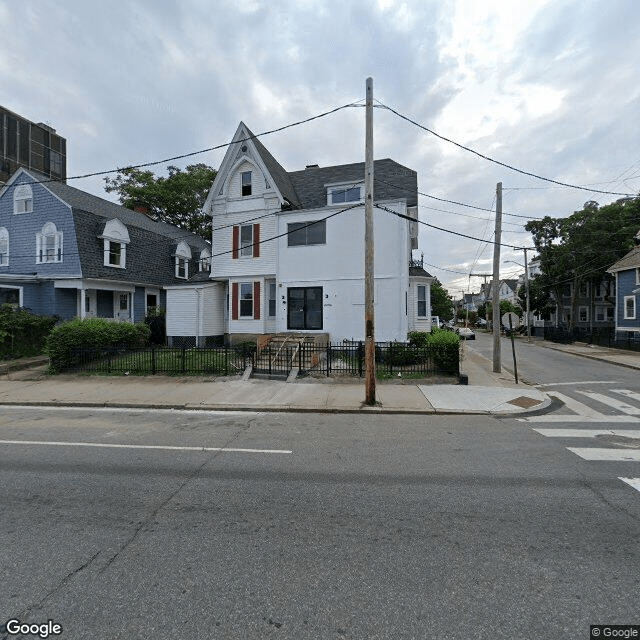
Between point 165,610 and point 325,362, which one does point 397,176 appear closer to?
point 325,362

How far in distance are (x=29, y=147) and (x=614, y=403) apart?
2937 inches

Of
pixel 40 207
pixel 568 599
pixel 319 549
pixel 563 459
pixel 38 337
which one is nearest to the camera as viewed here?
pixel 568 599

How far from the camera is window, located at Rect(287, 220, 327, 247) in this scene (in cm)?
1795

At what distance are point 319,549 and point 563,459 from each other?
4490 mm

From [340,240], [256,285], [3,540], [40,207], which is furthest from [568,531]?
[40,207]

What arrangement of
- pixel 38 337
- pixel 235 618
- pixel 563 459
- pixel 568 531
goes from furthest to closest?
pixel 38 337 → pixel 563 459 → pixel 568 531 → pixel 235 618

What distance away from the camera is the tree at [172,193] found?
113ft

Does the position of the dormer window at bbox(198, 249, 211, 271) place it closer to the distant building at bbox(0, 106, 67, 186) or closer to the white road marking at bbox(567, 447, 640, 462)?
the white road marking at bbox(567, 447, 640, 462)

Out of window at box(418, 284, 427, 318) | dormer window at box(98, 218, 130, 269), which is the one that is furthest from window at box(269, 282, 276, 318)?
dormer window at box(98, 218, 130, 269)

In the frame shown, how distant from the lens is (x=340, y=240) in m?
17.7

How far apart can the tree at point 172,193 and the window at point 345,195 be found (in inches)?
819

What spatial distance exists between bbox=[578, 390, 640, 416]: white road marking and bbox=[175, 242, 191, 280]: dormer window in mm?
24903

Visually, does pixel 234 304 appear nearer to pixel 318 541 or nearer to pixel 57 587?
pixel 318 541

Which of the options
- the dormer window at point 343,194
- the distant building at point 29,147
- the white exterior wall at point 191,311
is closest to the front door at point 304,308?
the dormer window at point 343,194
